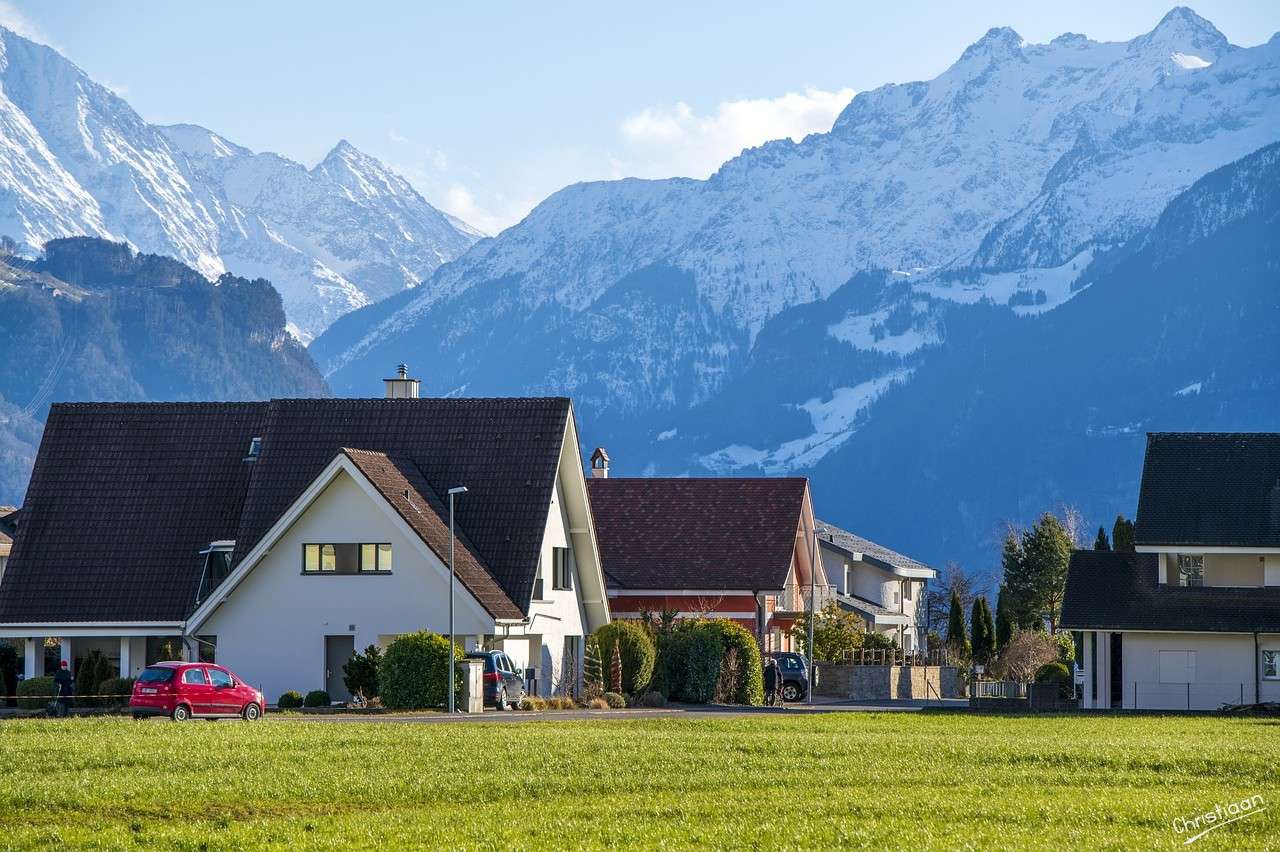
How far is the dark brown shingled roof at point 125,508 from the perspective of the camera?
60.1 m

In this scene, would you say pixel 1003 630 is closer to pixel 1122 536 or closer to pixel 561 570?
pixel 1122 536

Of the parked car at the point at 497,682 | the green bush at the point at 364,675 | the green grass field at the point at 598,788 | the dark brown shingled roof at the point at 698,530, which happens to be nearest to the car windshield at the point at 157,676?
the green grass field at the point at 598,788

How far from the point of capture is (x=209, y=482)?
63.9 metres

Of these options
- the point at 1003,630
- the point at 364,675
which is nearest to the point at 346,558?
the point at 364,675

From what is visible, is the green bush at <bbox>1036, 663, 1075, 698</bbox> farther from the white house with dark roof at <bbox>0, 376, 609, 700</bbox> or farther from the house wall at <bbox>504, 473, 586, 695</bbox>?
the house wall at <bbox>504, 473, 586, 695</bbox>

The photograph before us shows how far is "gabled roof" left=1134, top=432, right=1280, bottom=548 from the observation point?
6989 centimetres

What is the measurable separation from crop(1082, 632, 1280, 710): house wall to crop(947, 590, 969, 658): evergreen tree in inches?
847

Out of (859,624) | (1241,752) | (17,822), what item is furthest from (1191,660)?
(17,822)

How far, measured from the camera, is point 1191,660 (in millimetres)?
68625

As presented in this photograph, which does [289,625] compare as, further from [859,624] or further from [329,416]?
[859,624]

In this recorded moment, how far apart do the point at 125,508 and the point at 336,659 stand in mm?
8928

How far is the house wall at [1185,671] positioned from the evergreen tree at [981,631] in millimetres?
23189

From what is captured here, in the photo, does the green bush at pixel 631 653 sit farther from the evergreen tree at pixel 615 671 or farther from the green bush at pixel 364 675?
the green bush at pixel 364 675

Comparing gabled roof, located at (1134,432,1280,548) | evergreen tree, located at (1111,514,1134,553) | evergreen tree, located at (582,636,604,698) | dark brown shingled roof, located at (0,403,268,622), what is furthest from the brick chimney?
evergreen tree, located at (582,636,604,698)
